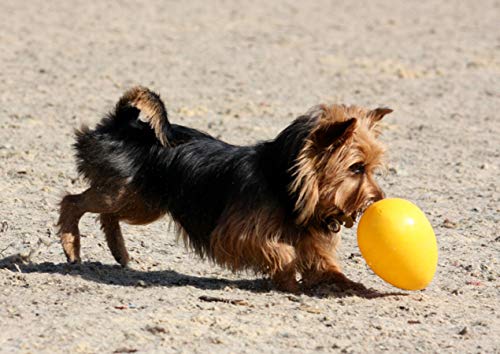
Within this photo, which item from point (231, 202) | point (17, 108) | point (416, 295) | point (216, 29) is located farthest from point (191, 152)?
point (216, 29)

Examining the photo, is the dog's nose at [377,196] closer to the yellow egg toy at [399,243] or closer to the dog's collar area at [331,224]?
the yellow egg toy at [399,243]

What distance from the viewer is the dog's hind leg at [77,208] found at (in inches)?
305

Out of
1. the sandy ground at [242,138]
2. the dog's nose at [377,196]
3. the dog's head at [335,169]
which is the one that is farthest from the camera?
the dog's nose at [377,196]

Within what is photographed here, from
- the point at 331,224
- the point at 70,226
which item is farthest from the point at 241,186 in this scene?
the point at 70,226

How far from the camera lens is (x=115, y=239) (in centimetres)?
806

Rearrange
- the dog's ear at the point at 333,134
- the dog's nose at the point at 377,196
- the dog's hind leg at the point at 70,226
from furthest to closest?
1. the dog's hind leg at the point at 70,226
2. the dog's nose at the point at 377,196
3. the dog's ear at the point at 333,134

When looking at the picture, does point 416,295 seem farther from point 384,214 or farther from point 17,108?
point 17,108

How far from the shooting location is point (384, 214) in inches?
271

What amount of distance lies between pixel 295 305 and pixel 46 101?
24.3 feet

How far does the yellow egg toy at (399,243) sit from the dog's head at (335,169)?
5.6 inches

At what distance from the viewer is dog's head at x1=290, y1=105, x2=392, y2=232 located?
692cm

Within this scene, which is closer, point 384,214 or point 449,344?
point 449,344

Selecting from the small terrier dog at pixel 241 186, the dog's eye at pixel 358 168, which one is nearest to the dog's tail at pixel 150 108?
the small terrier dog at pixel 241 186

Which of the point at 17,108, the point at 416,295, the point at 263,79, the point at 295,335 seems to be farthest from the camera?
the point at 263,79
